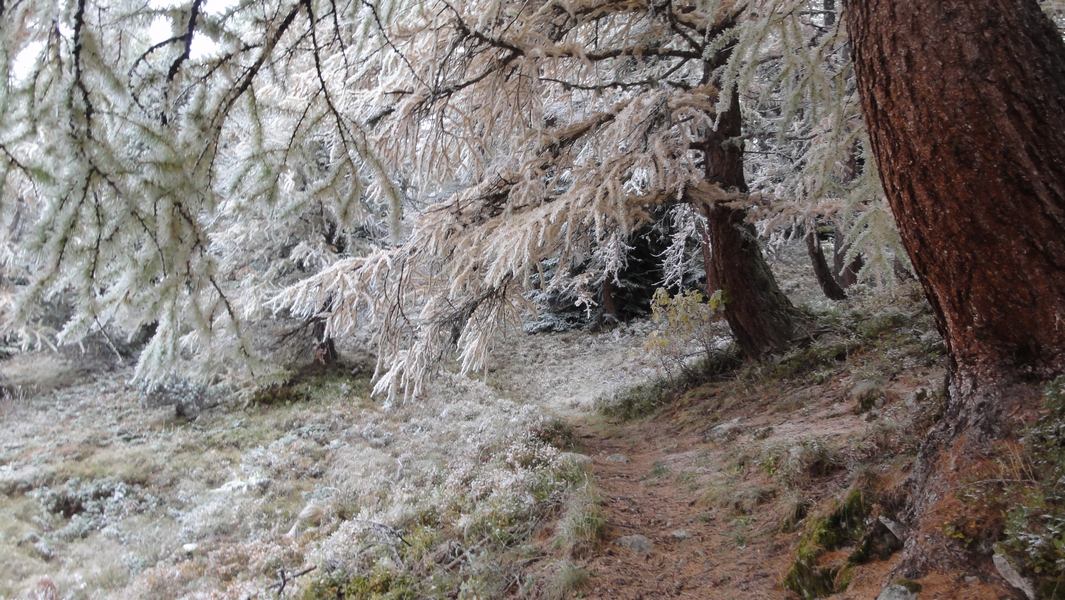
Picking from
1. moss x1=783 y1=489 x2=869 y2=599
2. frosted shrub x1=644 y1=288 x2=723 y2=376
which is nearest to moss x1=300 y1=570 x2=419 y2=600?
moss x1=783 y1=489 x2=869 y2=599

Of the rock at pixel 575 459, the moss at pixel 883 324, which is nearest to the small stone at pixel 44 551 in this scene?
the rock at pixel 575 459

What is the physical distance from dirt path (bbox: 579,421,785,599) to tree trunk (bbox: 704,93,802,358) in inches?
100

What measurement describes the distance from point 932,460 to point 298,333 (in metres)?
13.7

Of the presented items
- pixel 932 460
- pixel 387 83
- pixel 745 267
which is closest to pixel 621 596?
pixel 932 460

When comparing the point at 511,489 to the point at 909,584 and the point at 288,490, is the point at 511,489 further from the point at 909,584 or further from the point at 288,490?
the point at 288,490

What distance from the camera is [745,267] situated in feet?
26.1

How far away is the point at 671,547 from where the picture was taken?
4102 millimetres

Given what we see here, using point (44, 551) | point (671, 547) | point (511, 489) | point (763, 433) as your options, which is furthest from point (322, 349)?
point (671, 547)

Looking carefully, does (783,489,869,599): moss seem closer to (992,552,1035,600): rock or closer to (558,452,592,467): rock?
(992,552,1035,600): rock

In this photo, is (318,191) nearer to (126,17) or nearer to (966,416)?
(126,17)

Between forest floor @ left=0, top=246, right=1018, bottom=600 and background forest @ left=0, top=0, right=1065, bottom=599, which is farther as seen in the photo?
forest floor @ left=0, top=246, right=1018, bottom=600

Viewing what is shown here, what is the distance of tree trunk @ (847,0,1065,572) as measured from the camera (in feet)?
8.11

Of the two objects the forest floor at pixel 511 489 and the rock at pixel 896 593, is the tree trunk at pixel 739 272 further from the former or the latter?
the rock at pixel 896 593

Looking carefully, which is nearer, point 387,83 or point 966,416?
point 966,416
